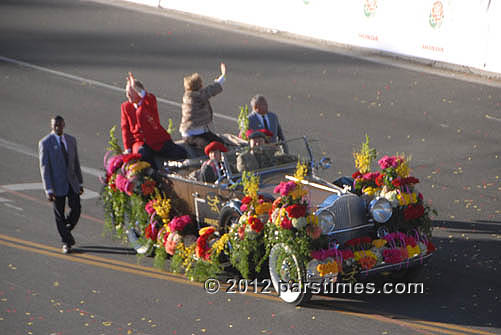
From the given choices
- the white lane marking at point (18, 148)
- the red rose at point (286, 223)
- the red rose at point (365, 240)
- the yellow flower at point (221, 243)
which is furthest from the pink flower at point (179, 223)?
the white lane marking at point (18, 148)

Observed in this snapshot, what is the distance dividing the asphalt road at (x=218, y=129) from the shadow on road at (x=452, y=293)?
0.08 feet

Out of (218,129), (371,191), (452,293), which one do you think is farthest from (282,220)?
(218,129)

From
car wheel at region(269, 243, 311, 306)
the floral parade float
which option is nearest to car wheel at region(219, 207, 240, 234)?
the floral parade float

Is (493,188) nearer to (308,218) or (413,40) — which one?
(308,218)

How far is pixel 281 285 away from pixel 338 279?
716 millimetres

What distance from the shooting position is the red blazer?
12.4m

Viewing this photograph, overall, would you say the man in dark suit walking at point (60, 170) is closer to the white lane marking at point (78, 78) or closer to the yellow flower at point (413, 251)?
the yellow flower at point (413, 251)

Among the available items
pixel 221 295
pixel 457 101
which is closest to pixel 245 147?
pixel 221 295

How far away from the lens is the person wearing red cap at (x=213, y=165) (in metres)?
11.5

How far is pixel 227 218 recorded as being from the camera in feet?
36.1

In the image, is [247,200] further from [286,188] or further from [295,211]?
[295,211]

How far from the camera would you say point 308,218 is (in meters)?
9.99

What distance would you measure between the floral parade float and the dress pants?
1.82 ft

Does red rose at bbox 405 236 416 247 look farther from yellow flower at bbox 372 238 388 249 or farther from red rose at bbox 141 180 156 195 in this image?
red rose at bbox 141 180 156 195
